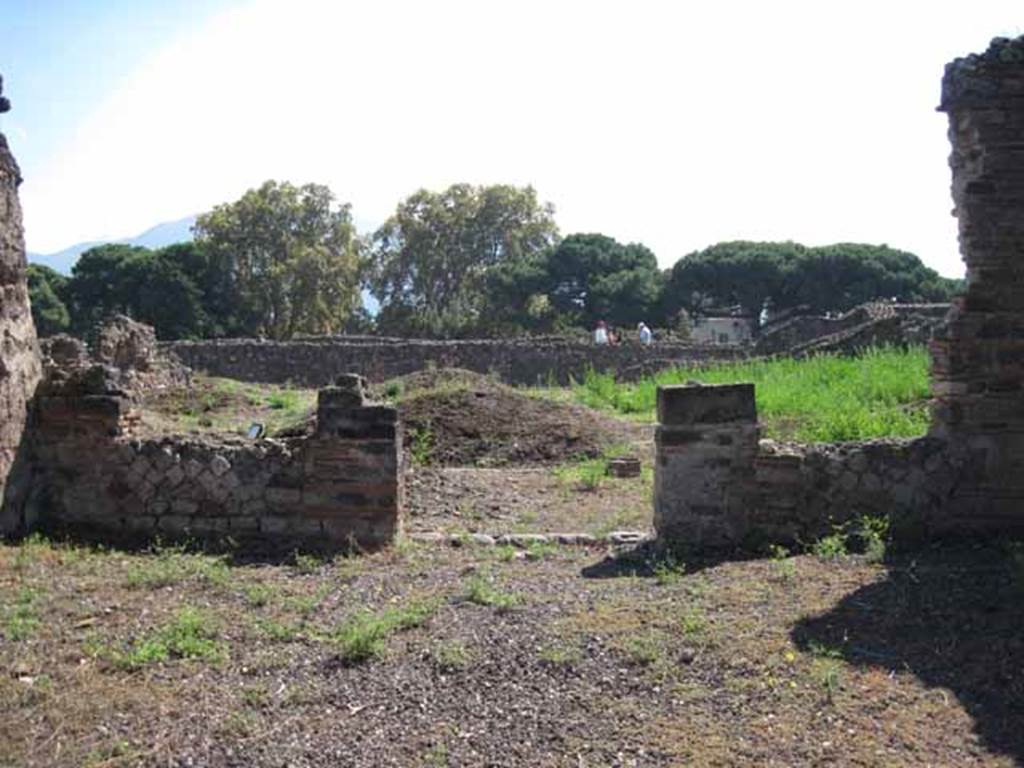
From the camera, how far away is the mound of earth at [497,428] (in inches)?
520

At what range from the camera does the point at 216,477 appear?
7.72 metres

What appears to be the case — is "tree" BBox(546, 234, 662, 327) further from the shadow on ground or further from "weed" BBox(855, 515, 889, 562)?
the shadow on ground

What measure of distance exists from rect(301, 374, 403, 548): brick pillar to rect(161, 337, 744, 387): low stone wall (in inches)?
794

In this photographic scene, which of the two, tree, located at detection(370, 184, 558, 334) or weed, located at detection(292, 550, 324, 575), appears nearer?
weed, located at detection(292, 550, 324, 575)

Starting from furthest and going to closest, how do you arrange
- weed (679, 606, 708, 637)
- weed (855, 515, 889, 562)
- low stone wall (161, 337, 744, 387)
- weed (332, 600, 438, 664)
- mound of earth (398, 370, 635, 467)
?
low stone wall (161, 337, 744, 387) < mound of earth (398, 370, 635, 467) < weed (855, 515, 889, 562) < weed (679, 606, 708, 637) < weed (332, 600, 438, 664)

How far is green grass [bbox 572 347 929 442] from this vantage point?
10.9m

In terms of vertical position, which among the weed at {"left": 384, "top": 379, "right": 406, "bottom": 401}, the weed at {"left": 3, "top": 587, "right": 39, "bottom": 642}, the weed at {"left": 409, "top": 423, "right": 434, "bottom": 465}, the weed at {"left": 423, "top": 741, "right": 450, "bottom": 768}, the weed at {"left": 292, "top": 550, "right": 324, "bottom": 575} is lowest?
the weed at {"left": 423, "top": 741, "right": 450, "bottom": 768}

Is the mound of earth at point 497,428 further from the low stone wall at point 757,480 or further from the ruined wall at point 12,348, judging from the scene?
the low stone wall at point 757,480

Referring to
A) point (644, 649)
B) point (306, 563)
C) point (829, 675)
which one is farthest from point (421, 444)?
point (829, 675)

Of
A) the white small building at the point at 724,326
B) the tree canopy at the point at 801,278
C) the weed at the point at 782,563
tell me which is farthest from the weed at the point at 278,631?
the white small building at the point at 724,326

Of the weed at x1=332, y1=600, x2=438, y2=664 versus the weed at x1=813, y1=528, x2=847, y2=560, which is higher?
the weed at x1=813, y1=528, x2=847, y2=560

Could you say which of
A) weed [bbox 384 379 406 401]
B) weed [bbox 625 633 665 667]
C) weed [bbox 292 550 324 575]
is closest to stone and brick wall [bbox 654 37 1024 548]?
weed [bbox 625 633 665 667]

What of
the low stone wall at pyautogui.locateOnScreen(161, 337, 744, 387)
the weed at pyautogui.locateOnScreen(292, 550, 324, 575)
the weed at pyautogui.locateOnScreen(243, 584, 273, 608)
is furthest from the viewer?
the low stone wall at pyautogui.locateOnScreen(161, 337, 744, 387)

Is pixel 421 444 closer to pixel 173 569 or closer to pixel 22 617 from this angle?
pixel 173 569
